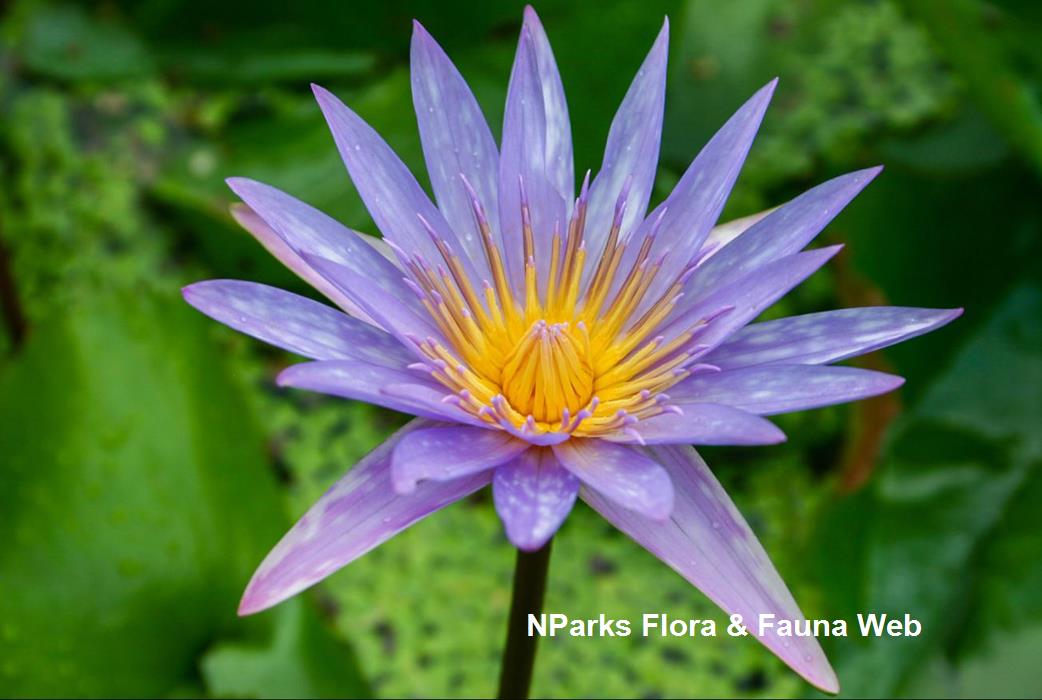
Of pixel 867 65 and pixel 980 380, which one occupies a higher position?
pixel 867 65

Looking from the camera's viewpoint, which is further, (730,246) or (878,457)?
(878,457)

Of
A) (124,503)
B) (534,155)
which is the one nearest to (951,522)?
(534,155)

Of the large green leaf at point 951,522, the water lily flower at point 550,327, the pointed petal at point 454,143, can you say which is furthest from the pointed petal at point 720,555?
the large green leaf at point 951,522

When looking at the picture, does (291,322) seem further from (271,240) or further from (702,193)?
(702,193)

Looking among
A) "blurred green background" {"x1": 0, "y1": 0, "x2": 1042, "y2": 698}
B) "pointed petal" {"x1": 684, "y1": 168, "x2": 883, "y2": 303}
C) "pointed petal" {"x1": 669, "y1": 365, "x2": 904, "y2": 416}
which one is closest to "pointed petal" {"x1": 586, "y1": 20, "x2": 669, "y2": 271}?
"pointed petal" {"x1": 684, "y1": 168, "x2": 883, "y2": 303}

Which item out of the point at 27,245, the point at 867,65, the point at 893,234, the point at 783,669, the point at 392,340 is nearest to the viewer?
the point at 392,340

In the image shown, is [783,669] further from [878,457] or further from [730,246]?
[730,246]

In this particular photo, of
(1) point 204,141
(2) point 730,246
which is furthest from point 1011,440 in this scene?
(1) point 204,141

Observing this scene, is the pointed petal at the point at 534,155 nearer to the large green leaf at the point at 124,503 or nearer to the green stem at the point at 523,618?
the green stem at the point at 523,618
